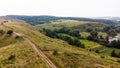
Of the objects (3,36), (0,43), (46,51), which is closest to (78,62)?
(46,51)

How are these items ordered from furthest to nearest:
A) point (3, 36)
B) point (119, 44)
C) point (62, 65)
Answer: point (119, 44), point (3, 36), point (62, 65)

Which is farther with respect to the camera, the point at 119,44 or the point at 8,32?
the point at 119,44

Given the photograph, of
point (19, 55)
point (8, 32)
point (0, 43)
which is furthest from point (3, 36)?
point (19, 55)

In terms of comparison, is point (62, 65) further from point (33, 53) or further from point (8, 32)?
point (8, 32)

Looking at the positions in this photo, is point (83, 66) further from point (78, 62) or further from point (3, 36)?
point (3, 36)

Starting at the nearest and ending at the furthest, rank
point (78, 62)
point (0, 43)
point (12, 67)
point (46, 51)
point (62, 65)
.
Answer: point (12, 67) → point (62, 65) → point (78, 62) → point (46, 51) → point (0, 43)

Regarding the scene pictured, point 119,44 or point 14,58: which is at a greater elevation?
point 14,58

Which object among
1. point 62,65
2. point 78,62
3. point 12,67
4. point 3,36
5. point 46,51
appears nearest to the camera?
point 12,67

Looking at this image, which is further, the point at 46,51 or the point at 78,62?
the point at 46,51

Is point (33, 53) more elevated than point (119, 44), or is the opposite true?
point (33, 53)
